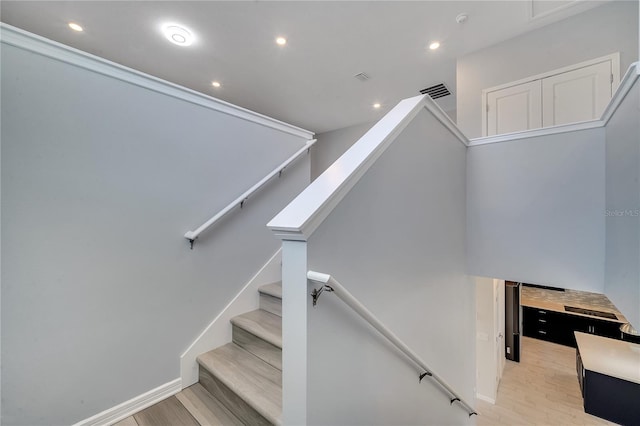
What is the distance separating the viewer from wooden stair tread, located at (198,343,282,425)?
1.31 m

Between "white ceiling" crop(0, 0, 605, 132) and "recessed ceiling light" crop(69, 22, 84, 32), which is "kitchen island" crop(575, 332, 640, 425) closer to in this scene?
"white ceiling" crop(0, 0, 605, 132)

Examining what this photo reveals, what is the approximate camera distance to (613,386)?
3340 mm

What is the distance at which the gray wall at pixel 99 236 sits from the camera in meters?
Answer: 1.28

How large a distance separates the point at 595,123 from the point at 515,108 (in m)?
1.19

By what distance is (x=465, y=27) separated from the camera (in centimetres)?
258

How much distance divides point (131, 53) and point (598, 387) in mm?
7567

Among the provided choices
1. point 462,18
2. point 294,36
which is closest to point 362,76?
point 294,36

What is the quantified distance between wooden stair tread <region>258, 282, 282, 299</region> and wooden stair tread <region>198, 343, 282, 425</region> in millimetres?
464

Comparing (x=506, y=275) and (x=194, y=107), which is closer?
(x=194, y=107)

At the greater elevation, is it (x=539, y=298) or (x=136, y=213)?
(x=136, y=213)

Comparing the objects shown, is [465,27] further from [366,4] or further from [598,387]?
[598,387]

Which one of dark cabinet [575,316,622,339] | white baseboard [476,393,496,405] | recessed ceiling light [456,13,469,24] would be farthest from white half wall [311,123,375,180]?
dark cabinet [575,316,622,339]

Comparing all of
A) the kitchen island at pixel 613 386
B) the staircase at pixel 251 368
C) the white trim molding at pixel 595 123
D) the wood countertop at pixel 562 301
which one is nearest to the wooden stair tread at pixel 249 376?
the staircase at pixel 251 368

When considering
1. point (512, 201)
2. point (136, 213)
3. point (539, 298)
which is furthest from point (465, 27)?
point (539, 298)
